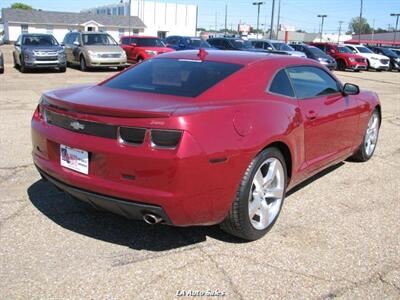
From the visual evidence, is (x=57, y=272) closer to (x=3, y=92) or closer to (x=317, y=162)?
(x=317, y=162)

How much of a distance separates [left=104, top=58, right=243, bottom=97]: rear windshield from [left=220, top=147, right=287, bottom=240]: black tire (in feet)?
2.33

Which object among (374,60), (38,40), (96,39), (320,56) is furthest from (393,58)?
(38,40)

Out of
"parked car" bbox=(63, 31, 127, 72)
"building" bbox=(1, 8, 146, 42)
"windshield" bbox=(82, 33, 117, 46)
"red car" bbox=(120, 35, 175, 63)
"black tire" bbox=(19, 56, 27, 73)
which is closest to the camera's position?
"black tire" bbox=(19, 56, 27, 73)

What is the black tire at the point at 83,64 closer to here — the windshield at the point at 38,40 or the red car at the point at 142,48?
the windshield at the point at 38,40

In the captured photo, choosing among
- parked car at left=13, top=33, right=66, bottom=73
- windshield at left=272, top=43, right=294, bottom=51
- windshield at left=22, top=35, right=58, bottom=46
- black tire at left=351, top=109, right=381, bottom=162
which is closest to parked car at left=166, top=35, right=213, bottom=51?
windshield at left=272, top=43, right=294, bottom=51

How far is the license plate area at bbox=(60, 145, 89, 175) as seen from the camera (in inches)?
134

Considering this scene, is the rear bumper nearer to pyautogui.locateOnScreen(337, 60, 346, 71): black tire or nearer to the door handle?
the door handle

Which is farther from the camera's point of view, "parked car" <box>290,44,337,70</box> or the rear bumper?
"parked car" <box>290,44,337,70</box>

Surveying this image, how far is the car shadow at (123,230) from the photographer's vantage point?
3770mm

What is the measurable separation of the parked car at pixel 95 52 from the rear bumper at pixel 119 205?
1731cm

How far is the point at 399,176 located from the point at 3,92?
33.9 feet

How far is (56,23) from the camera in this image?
66.6m

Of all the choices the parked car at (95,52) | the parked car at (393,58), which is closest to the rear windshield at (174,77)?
the parked car at (95,52)

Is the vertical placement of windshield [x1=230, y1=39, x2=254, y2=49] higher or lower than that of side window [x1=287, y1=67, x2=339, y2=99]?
higher
